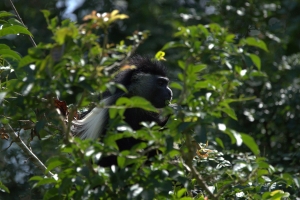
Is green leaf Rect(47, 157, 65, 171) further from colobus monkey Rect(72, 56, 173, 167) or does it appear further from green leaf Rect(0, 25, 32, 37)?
colobus monkey Rect(72, 56, 173, 167)

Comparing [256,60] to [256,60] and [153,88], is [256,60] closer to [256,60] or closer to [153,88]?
[256,60]

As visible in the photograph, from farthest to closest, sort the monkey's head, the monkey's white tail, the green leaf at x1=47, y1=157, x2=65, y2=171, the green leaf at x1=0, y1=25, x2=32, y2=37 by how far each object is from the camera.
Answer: the monkey's head → the monkey's white tail → the green leaf at x1=0, y1=25, x2=32, y2=37 → the green leaf at x1=47, y1=157, x2=65, y2=171

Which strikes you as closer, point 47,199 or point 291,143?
point 47,199

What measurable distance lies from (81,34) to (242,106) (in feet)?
10.8

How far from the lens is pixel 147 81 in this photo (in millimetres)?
4332

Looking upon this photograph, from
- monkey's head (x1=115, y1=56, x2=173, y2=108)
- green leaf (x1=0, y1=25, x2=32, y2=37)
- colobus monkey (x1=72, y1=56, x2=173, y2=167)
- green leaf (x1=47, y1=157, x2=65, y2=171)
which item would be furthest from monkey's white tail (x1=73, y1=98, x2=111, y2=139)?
green leaf (x1=47, y1=157, x2=65, y2=171)

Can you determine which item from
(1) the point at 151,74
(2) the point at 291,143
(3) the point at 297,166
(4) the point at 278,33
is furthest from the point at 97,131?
(4) the point at 278,33

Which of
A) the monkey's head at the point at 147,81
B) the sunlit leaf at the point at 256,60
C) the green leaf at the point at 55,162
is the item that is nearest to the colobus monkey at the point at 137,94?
the monkey's head at the point at 147,81

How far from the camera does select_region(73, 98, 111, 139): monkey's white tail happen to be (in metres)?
3.78

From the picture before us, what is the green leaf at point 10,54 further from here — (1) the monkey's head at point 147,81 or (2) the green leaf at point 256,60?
(1) the monkey's head at point 147,81

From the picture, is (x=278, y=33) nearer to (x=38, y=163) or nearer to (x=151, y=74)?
(x=151, y=74)

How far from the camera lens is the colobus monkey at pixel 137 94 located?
12.5 feet

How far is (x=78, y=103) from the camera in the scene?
202 centimetres

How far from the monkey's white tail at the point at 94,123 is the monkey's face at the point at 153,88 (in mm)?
443
